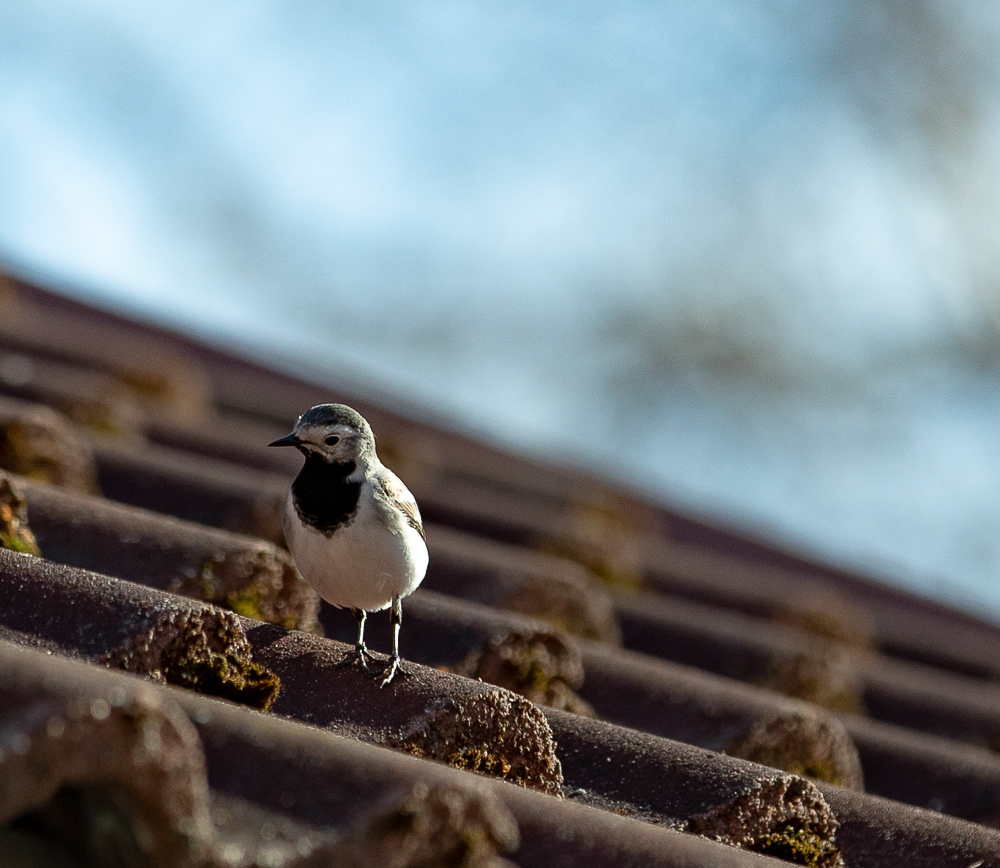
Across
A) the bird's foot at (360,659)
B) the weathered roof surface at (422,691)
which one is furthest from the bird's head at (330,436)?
the bird's foot at (360,659)

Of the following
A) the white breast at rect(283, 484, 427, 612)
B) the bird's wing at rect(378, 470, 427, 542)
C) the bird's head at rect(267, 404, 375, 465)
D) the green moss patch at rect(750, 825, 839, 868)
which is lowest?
the green moss patch at rect(750, 825, 839, 868)

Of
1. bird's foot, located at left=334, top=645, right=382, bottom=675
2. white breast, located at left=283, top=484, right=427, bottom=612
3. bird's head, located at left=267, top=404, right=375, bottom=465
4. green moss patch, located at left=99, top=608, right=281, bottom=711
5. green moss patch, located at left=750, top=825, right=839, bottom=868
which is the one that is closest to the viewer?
green moss patch, located at left=99, top=608, right=281, bottom=711

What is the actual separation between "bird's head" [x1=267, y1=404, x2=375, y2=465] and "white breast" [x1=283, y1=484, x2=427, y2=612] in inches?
3.9

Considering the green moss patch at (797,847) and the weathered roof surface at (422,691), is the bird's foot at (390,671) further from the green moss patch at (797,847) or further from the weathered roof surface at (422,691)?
the green moss patch at (797,847)

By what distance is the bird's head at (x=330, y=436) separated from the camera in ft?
8.83

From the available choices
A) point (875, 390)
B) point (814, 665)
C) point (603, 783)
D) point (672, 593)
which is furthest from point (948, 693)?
point (875, 390)

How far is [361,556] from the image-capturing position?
2.55 metres

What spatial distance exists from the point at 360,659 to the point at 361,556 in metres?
0.27

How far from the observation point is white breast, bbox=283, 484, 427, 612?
2559 millimetres

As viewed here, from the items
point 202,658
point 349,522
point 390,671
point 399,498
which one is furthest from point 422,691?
point 399,498

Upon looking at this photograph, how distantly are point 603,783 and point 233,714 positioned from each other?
2.65 ft

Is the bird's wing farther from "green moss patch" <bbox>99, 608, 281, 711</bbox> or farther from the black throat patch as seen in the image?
"green moss patch" <bbox>99, 608, 281, 711</bbox>

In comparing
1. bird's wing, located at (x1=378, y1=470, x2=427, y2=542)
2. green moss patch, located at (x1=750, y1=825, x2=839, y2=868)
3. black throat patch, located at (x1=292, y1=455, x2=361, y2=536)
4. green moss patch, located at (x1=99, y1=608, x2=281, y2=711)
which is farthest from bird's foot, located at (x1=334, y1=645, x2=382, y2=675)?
green moss patch, located at (x1=750, y1=825, x2=839, y2=868)

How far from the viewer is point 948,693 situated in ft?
14.1
